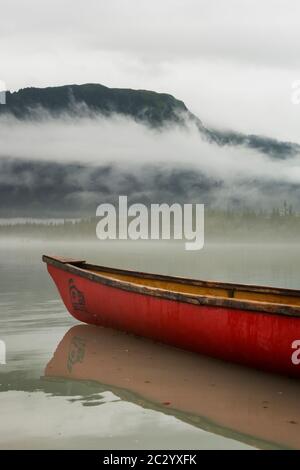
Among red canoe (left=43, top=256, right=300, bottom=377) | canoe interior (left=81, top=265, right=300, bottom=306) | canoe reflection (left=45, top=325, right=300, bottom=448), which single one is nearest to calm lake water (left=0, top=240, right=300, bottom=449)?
canoe reflection (left=45, top=325, right=300, bottom=448)

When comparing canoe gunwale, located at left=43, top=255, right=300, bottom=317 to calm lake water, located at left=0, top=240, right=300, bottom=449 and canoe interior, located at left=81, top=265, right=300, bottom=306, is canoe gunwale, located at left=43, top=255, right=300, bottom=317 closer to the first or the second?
canoe interior, located at left=81, top=265, right=300, bottom=306

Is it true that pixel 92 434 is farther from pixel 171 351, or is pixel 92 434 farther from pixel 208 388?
pixel 171 351

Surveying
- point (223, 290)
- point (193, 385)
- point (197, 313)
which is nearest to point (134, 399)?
point (193, 385)

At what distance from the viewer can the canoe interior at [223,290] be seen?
11.6 metres

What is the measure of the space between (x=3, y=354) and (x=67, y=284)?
329 cm

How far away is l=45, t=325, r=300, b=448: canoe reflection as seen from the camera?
7.39 m

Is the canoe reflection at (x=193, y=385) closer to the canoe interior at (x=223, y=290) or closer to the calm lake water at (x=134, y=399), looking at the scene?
the calm lake water at (x=134, y=399)

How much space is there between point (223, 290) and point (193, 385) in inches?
152

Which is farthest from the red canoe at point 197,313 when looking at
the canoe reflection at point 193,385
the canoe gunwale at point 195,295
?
the canoe reflection at point 193,385

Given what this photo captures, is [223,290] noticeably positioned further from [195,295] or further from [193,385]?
[193,385]

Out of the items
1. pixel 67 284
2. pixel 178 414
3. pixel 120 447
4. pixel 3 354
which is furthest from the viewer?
pixel 67 284
